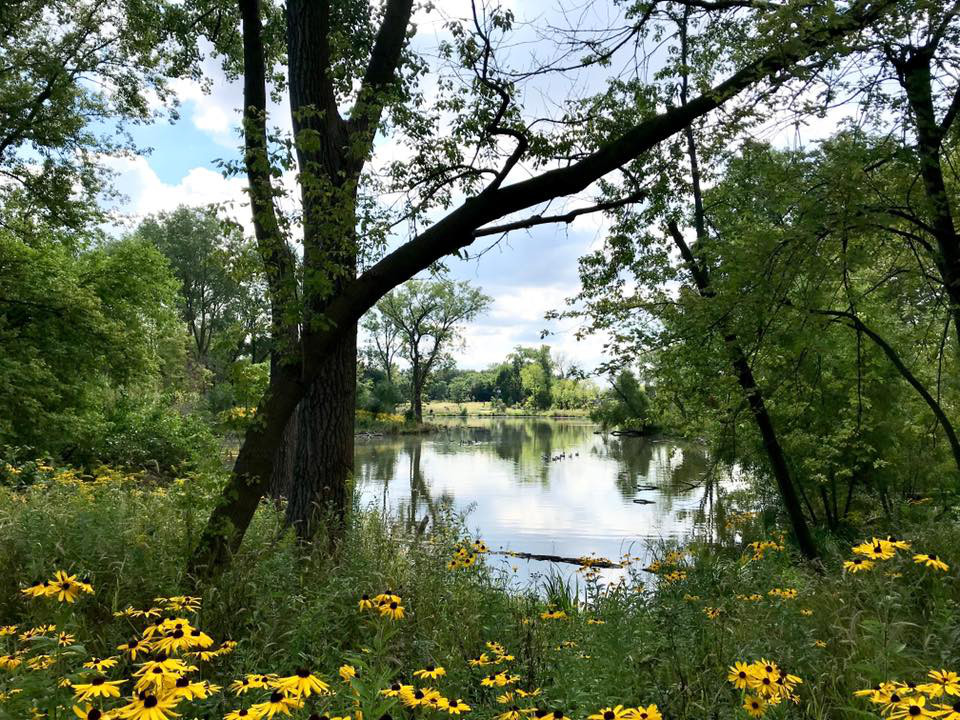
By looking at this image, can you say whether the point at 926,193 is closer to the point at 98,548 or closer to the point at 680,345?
the point at 680,345

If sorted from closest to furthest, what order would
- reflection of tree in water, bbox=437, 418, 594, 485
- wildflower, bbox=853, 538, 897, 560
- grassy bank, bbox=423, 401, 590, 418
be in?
wildflower, bbox=853, 538, 897, 560
reflection of tree in water, bbox=437, 418, 594, 485
grassy bank, bbox=423, 401, 590, 418

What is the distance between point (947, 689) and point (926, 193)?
15.1 ft

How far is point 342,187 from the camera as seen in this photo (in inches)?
169

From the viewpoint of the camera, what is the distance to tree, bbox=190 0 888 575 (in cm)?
408

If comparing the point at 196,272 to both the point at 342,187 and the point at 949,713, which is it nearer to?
the point at 342,187

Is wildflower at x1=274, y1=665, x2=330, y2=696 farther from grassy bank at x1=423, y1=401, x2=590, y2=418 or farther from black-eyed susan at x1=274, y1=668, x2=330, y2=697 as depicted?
grassy bank at x1=423, y1=401, x2=590, y2=418

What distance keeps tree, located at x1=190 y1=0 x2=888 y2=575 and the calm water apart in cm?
143

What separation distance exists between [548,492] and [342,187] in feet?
46.7

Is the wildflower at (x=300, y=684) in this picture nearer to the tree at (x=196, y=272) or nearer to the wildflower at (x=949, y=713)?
the wildflower at (x=949, y=713)

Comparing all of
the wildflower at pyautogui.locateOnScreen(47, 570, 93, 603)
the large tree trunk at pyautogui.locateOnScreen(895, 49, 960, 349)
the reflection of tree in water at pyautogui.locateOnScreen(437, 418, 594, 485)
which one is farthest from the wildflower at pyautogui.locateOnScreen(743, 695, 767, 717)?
the reflection of tree in water at pyautogui.locateOnScreen(437, 418, 594, 485)

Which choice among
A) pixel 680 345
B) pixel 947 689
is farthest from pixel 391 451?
pixel 947 689

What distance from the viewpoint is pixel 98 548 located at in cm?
390

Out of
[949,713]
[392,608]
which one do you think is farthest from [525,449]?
[949,713]

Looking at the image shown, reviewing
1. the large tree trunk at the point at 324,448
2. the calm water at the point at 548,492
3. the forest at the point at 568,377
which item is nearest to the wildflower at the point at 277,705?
the forest at the point at 568,377
